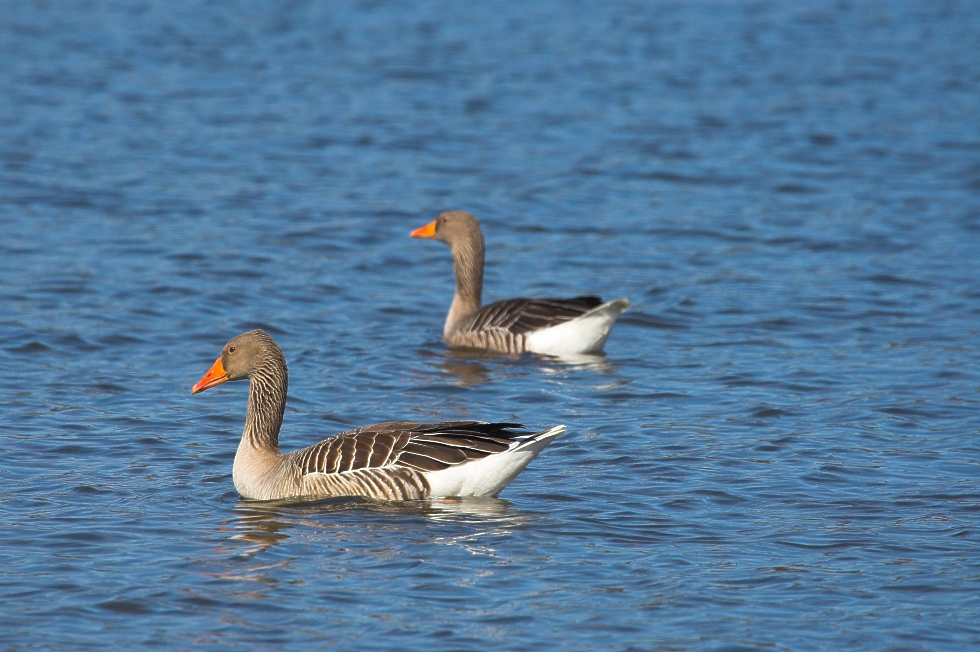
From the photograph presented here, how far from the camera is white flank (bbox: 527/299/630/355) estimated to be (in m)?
12.8

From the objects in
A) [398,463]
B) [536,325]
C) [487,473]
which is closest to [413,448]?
[398,463]

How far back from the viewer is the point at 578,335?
1301 centimetres

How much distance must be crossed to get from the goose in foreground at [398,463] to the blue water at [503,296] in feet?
0.55

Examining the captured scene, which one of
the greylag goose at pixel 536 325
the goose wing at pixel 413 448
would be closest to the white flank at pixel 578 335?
the greylag goose at pixel 536 325

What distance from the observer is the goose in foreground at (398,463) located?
876cm

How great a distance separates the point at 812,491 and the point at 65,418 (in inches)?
223

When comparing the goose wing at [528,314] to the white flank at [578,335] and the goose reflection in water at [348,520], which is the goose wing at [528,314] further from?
the goose reflection in water at [348,520]

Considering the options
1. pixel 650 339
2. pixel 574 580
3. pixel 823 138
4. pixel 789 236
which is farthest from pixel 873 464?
pixel 823 138

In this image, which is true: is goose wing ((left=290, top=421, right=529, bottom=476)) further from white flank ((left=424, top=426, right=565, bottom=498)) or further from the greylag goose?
→ the greylag goose

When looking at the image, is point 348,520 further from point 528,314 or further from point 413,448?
point 528,314

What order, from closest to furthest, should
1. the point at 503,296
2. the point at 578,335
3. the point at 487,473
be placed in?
the point at 487,473
the point at 578,335
the point at 503,296

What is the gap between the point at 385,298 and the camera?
1513 centimetres

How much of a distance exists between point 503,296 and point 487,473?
711 cm

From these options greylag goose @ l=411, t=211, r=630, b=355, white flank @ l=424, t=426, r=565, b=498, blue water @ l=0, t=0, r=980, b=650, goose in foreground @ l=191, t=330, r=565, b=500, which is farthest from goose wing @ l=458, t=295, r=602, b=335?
white flank @ l=424, t=426, r=565, b=498
